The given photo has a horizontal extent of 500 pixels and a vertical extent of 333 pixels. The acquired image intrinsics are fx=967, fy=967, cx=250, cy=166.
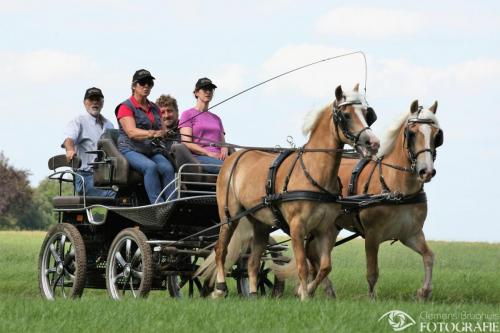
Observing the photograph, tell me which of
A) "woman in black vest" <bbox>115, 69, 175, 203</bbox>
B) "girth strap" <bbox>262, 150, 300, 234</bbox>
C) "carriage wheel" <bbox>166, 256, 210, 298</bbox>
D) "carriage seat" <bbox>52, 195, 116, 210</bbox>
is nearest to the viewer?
"girth strap" <bbox>262, 150, 300, 234</bbox>

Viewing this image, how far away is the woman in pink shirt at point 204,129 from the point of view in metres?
11.7

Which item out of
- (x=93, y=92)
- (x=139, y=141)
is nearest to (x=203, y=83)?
(x=139, y=141)

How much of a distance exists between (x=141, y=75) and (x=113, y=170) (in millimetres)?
1184

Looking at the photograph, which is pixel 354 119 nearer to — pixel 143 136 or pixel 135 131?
pixel 143 136

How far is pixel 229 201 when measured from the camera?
1092 cm

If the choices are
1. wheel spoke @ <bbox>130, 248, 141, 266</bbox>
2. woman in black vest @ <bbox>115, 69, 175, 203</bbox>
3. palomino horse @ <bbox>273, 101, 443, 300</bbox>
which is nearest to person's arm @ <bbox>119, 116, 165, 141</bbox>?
woman in black vest @ <bbox>115, 69, 175, 203</bbox>

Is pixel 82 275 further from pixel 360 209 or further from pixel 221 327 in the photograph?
pixel 221 327

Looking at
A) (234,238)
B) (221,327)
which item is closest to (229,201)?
(234,238)

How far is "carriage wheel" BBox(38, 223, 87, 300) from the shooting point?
38.3 feet

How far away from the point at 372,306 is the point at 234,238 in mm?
2688

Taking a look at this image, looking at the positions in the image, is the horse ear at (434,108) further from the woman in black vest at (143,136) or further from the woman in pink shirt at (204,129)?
the woman in black vest at (143,136)

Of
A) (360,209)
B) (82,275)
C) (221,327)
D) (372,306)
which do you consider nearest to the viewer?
(221,327)

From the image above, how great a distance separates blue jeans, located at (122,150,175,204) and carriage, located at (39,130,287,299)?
0.12 metres

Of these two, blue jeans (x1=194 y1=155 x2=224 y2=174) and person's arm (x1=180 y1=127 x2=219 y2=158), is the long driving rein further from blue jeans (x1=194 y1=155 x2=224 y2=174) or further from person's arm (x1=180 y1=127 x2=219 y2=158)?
person's arm (x1=180 y1=127 x2=219 y2=158)
